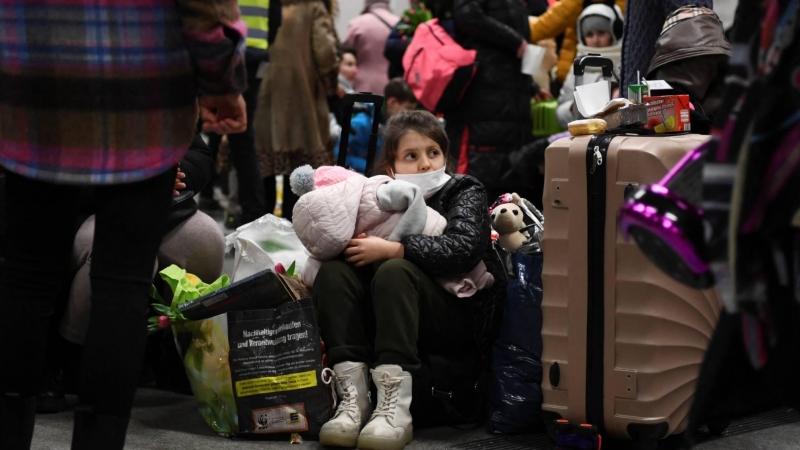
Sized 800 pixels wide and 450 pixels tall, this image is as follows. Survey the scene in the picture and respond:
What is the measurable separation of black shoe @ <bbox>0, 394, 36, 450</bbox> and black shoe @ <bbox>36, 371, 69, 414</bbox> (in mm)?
1076

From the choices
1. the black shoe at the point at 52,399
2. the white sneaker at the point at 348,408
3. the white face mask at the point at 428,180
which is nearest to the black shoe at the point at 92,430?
the white sneaker at the point at 348,408

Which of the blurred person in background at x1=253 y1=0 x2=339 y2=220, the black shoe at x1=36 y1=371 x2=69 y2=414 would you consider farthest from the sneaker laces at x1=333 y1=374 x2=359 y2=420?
the blurred person in background at x1=253 y1=0 x2=339 y2=220

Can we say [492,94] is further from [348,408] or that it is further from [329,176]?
[348,408]

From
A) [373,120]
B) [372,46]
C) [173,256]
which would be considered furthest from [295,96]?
[173,256]

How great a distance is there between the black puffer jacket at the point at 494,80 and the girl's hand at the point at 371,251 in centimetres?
235

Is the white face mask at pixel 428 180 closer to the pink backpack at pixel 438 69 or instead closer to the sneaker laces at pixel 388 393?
the sneaker laces at pixel 388 393

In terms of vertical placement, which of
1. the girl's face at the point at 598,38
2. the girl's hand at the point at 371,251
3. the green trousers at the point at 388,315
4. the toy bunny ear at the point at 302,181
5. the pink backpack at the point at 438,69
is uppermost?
the girl's face at the point at 598,38

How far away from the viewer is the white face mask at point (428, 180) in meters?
2.90

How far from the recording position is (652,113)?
268 cm

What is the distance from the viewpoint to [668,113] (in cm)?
266

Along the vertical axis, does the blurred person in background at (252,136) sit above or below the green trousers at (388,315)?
above

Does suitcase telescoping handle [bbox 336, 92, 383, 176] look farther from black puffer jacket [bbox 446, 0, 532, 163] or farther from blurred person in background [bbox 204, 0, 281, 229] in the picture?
blurred person in background [bbox 204, 0, 281, 229]

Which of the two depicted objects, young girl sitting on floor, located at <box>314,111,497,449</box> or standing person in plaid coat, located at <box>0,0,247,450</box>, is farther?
young girl sitting on floor, located at <box>314,111,497,449</box>

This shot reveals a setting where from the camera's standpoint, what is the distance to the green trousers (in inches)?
104
